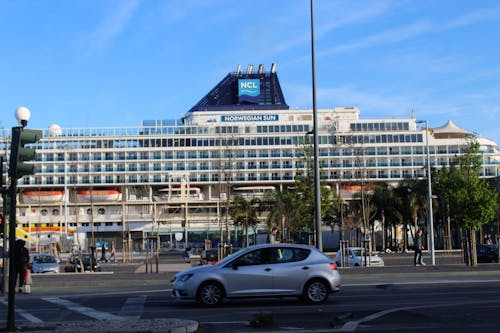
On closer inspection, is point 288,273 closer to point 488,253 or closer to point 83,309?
point 83,309

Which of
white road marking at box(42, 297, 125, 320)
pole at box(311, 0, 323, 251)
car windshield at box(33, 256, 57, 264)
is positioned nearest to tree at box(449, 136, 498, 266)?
pole at box(311, 0, 323, 251)

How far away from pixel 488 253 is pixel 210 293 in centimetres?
3053

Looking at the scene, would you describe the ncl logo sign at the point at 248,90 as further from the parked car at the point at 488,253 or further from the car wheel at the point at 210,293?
the car wheel at the point at 210,293

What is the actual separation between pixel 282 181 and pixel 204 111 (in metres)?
15.4

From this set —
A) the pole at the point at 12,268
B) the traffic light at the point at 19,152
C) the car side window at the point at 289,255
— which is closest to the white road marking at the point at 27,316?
the pole at the point at 12,268

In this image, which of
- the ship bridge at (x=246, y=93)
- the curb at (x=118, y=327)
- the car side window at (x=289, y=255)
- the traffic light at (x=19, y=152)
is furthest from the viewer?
the ship bridge at (x=246, y=93)

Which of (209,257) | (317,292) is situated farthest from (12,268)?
(209,257)

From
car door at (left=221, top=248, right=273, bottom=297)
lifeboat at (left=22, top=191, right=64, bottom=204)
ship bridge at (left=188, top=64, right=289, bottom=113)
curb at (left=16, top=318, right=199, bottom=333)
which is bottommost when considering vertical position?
curb at (left=16, top=318, right=199, bottom=333)

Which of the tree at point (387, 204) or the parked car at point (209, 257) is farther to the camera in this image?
the tree at point (387, 204)

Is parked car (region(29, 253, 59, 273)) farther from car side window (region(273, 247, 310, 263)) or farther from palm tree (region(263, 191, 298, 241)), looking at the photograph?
car side window (region(273, 247, 310, 263))

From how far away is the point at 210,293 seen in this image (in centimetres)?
1567

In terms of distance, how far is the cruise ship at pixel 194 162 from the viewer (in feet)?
298

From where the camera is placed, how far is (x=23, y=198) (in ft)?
308

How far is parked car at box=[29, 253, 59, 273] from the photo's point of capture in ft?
122
